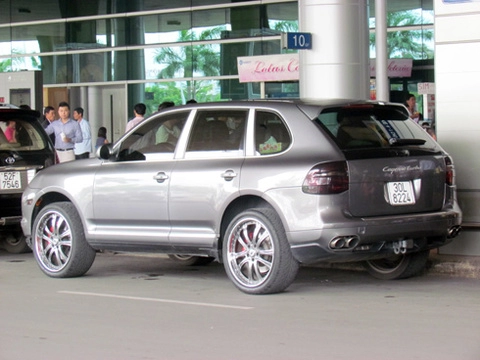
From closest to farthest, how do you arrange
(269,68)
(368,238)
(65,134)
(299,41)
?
(368,238), (299,41), (65,134), (269,68)

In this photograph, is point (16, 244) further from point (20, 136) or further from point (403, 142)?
point (403, 142)

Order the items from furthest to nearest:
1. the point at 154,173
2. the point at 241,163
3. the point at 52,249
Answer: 1. the point at 52,249
2. the point at 154,173
3. the point at 241,163

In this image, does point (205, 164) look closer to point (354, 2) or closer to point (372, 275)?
point (372, 275)

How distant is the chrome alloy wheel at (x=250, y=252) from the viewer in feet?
30.1

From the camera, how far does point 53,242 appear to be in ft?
35.6

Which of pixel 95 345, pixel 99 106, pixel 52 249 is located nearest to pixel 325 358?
pixel 95 345

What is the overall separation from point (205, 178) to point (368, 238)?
1686mm

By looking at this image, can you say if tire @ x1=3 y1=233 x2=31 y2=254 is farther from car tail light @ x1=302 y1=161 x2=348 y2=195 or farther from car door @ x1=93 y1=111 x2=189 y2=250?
car tail light @ x1=302 y1=161 x2=348 y2=195

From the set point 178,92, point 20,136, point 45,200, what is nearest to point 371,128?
point 45,200

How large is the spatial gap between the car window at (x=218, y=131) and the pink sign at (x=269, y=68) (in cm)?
1085

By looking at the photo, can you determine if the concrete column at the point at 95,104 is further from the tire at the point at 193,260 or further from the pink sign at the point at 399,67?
the tire at the point at 193,260

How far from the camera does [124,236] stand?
10250 mm

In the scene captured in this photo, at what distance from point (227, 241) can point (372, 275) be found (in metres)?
1.83

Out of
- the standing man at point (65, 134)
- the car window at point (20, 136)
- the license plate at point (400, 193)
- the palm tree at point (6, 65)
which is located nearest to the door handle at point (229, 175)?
the license plate at point (400, 193)
